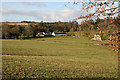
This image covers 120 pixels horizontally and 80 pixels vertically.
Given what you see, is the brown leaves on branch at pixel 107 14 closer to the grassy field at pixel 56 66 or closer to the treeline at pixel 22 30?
the grassy field at pixel 56 66

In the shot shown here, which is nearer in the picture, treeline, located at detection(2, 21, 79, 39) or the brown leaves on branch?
the brown leaves on branch

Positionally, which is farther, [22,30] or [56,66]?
[22,30]

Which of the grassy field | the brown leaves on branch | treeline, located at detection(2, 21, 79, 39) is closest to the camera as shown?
the brown leaves on branch

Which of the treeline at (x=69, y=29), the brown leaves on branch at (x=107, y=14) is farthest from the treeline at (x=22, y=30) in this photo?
the brown leaves on branch at (x=107, y=14)

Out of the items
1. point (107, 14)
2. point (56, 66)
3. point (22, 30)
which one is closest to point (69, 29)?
point (22, 30)

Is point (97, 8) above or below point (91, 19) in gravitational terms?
above

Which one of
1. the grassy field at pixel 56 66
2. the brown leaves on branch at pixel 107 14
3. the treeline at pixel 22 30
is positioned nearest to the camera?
the brown leaves on branch at pixel 107 14

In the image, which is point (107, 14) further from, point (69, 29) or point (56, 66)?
point (69, 29)

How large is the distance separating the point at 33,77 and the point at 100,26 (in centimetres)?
468

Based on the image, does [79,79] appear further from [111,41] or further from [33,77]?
[111,41]

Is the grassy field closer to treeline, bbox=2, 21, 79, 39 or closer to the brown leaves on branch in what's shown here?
the brown leaves on branch

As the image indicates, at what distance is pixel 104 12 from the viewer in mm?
5336

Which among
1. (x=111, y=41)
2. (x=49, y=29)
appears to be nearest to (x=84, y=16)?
(x=111, y=41)

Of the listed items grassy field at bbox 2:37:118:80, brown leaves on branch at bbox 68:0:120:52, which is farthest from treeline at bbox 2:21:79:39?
brown leaves on branch at bbox 68:0:120:52
